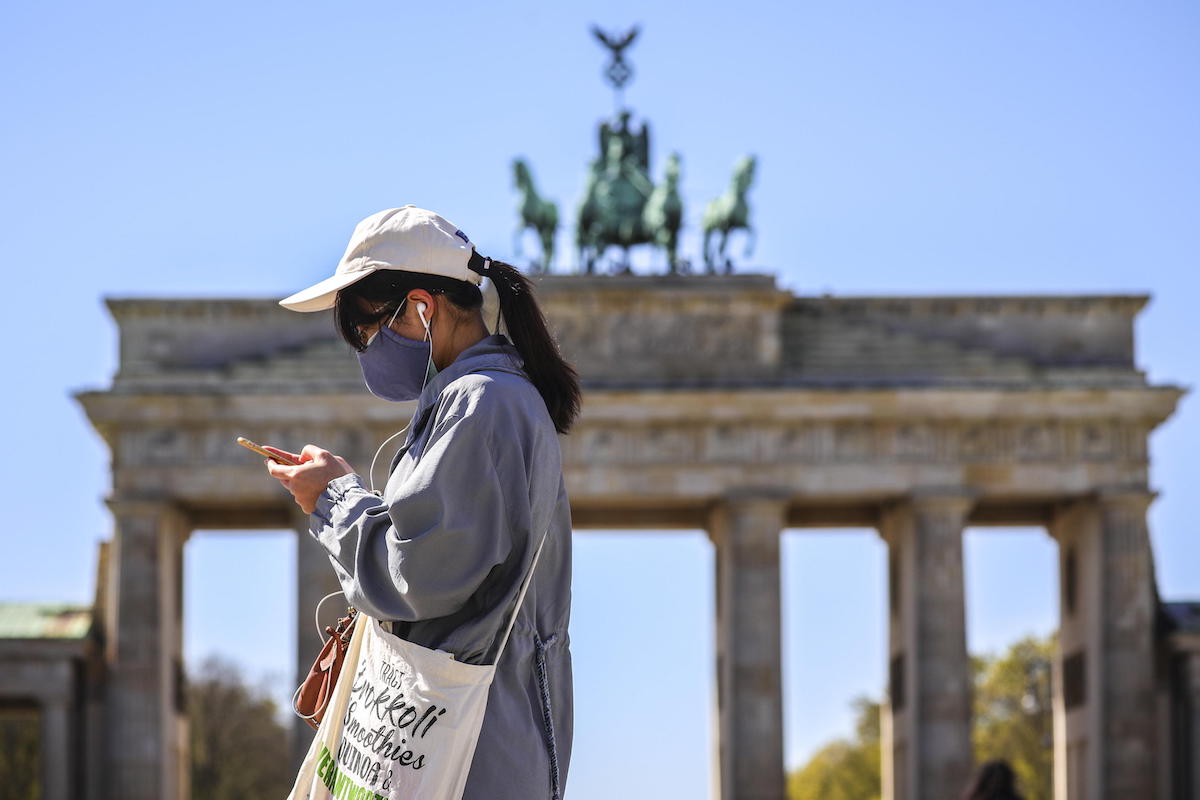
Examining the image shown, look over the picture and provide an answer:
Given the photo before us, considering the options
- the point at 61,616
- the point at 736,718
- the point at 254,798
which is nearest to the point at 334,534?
the point at 736,718

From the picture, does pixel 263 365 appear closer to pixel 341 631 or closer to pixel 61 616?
pixel 61 616

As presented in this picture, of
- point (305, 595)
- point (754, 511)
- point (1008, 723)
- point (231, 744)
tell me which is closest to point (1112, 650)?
point (754, 511)

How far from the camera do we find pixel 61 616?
48094 millimetres

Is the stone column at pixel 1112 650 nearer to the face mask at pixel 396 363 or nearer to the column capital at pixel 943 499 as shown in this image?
the column capital at pixel 943 499

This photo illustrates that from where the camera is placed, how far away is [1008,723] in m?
78.7

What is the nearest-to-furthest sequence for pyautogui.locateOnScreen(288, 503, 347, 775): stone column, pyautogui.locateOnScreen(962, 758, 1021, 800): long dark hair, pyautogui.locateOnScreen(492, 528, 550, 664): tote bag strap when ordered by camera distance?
pyautogui.locateOnScreen(492, 528, 550, 664): tote bag strap, pyautogui.locateOnScreen(962, 758, 1021, 800): long dark hair, pyautogui.locateOnScreen(288, 503, 347, 775): stone column

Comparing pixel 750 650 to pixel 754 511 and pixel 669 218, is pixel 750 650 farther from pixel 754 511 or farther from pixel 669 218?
pixel 669 218

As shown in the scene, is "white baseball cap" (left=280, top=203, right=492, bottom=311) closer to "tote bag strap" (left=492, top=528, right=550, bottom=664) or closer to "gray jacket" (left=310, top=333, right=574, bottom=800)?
"gray jacket" (left=310, top=333, right=574, bottom=800)

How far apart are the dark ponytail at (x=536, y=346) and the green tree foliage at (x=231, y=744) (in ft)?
231

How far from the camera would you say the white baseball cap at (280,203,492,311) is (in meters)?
5.58

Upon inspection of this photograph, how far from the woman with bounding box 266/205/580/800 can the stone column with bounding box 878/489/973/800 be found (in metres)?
40.8

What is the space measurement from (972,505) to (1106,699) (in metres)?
4.87

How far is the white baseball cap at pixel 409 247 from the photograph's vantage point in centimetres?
558

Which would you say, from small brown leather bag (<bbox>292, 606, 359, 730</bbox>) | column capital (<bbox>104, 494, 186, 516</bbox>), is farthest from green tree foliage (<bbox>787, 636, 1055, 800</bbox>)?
small brown leather bag (<bbox>292, 606, 359, 730</bbox>)
